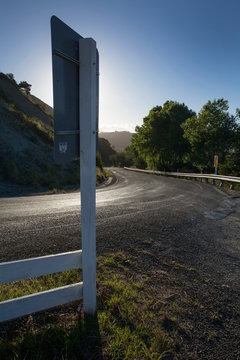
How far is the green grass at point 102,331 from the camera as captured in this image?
5.43 ft

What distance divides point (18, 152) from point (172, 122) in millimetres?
24788

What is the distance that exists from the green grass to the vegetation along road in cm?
9

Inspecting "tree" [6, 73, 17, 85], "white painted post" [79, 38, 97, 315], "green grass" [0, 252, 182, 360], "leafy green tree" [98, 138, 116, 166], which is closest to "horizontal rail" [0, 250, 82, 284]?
"white painted post" [79, 38, 97, 315]

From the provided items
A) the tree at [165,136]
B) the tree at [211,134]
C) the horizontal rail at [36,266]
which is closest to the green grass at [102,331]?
the horizontal rail at [36,266]

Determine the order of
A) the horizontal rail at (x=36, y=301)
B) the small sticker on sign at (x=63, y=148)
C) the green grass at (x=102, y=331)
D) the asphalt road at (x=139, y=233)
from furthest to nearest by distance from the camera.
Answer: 1. the asphalt road at (x=139, y=233)
2. the small sticker on sign at (x=63, y=148)
3. the horizontal rail at (x=36, y=301)
4. the green grass at (x=102, y=331)

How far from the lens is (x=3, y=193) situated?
407 inches

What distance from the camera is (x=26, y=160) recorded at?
14289 mm

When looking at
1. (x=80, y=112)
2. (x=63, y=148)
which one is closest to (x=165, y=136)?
(x=80, y=112)

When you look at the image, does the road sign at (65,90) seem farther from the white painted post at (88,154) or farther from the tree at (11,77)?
the tree at (11,77)

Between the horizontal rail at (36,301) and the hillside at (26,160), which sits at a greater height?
the hillside at (26,160)

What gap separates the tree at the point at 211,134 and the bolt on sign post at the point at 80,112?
26.9 metres

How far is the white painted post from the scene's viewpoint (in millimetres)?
1904

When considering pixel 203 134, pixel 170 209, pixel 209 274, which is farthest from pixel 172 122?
pixel 209 274

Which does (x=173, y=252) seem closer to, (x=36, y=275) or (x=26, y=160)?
(x=36, y=275)
